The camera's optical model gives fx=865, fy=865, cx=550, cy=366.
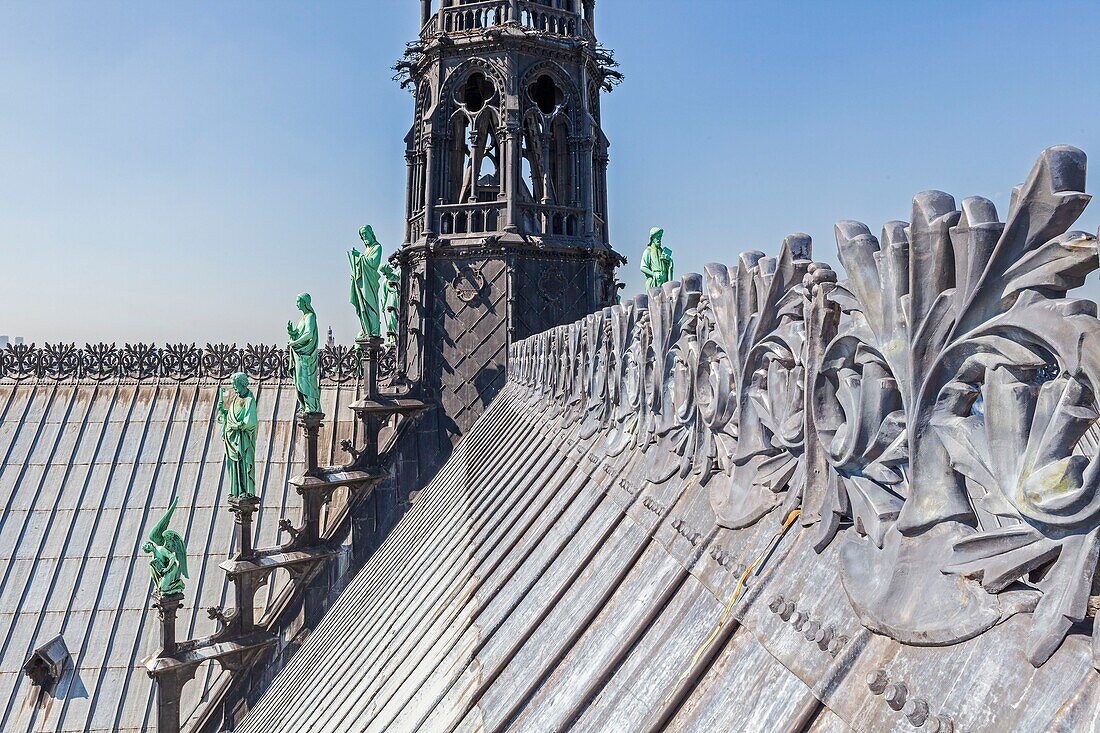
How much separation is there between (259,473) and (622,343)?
1622 cm

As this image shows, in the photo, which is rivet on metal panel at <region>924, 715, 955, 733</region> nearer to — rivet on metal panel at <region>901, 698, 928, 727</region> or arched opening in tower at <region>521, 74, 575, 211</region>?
rivet on metal panel at <region>901, 698, 928, 727</region>

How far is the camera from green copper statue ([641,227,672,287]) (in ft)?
50.4

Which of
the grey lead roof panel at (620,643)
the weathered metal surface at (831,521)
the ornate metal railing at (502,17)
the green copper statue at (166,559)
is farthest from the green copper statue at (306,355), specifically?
the weathered metal surface at (831,521)

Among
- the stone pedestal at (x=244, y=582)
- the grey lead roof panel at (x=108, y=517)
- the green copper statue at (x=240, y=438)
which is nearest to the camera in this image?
the grey lead roof panel at (x=108, y=517)

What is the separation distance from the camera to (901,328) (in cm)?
207

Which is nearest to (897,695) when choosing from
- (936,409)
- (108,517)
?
(936,409)

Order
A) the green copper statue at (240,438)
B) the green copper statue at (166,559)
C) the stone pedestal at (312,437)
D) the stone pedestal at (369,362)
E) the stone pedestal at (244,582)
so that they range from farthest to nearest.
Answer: the stone pedestal at (369,362)
the stone pedestal at (312,437)
the green copper statue at (240,438)
the stone pedestal at (244,582)
the green copper statue at (166,559)

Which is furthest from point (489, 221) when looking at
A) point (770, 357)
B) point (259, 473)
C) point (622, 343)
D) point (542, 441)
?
point (770, 357)

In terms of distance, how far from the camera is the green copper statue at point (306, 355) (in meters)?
17.7

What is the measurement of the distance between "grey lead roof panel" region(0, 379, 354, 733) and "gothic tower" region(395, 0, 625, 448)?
3.90 meters

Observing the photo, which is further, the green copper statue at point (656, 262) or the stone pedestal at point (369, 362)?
the stone pedestal at point (369, 362)

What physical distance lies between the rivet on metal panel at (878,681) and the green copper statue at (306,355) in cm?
1668

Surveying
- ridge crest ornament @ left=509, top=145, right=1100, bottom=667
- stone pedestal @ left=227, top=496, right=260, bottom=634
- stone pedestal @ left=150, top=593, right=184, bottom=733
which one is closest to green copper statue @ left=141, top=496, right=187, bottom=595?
stone pedestal @ left=150, top=593, right=184, bottom=733

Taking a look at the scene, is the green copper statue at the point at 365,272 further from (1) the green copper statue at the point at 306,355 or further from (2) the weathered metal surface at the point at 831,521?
(2) the weathered metal surface at the point at 831,521
